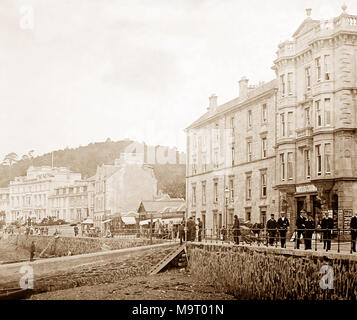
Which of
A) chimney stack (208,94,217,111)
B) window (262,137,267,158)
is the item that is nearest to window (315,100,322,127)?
window (262,137,267,158)

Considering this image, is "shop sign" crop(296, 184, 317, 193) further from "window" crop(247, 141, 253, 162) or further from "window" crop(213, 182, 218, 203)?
"window" crop(213, 182, 218, 203)

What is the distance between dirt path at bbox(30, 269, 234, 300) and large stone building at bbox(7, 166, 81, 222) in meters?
6.61

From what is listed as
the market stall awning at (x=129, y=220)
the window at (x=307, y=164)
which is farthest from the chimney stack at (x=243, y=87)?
the market stall awning at (x=129, y=220)

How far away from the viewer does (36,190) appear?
30.2 metres

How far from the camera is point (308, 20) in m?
26.5

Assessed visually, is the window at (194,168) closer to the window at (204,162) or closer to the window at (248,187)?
the window at (204,162)

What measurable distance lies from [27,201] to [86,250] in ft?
15.2

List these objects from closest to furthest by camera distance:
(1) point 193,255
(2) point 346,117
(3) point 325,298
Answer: (3) point 325,298 < (1) point 193,255 < (2) point 346,117

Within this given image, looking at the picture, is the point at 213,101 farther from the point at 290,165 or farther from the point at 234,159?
the point at 290,165

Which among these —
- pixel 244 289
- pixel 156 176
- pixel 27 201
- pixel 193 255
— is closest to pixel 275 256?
pixel 244 289

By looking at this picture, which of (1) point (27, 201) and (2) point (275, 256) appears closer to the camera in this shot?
(2) point (275, 256)

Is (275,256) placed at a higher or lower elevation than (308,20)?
lower
